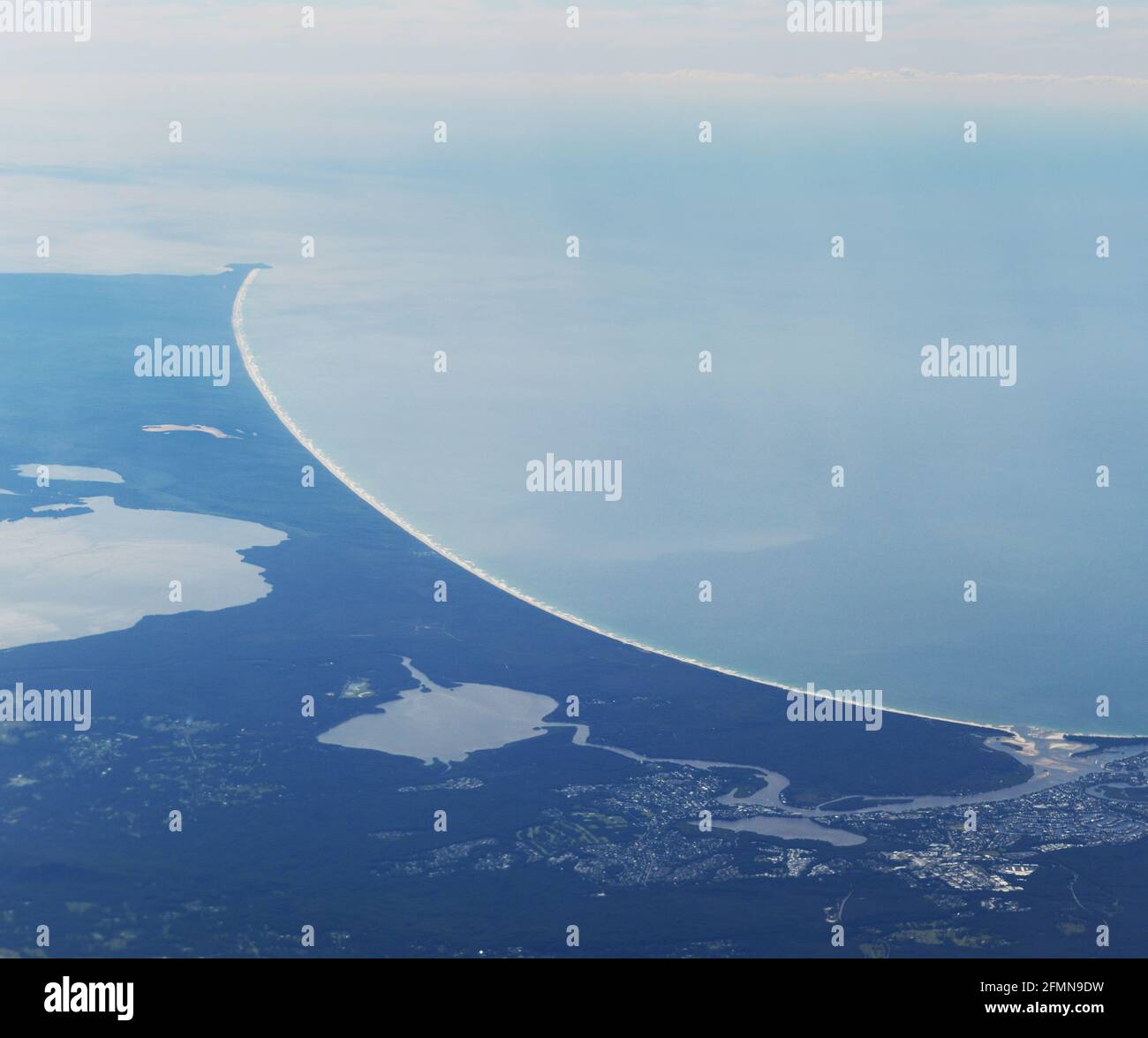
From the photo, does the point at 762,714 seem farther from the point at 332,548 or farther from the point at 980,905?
the point at 332,548

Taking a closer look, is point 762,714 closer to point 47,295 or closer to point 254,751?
point 254,751

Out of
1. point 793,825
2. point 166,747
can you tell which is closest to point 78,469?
point 166,747

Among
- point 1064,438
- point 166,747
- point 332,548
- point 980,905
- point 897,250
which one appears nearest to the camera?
point 980,905

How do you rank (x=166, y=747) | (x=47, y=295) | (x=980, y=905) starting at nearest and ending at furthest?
(x=980, y=905)
(x=166, y=747)
(x=47, y=295)

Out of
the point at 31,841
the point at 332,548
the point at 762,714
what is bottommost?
the point at 31,841

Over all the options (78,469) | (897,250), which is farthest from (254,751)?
(897,250)

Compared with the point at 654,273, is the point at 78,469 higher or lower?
lower

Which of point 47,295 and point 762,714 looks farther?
point 47,295
